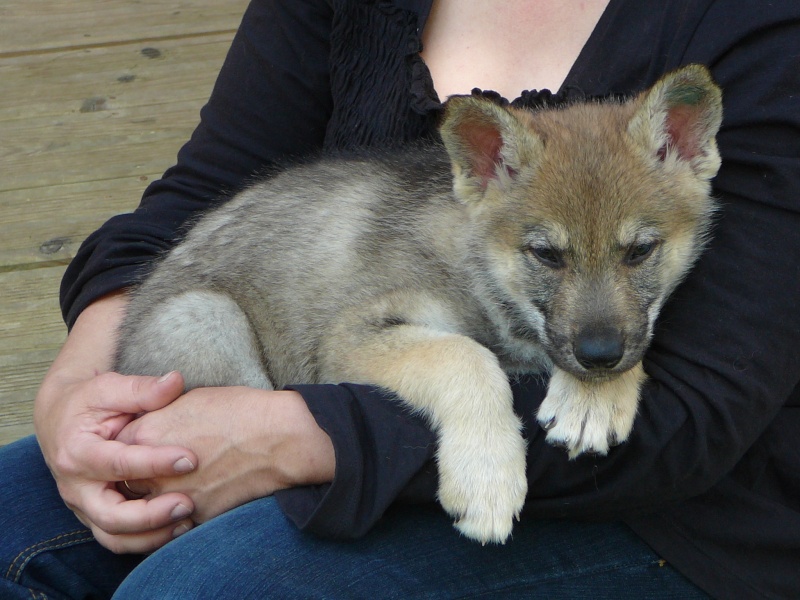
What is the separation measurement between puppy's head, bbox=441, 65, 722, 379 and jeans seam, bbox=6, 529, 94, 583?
128 centimetres

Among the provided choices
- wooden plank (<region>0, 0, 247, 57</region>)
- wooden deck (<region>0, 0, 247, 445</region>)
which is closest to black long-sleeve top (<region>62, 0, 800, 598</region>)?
wooden deck (<region>0, 0, 247, 445</region>)

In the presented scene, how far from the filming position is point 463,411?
2055 millimetres

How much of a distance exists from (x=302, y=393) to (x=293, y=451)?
0.44 ft

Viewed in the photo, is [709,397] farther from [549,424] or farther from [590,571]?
[590,571]

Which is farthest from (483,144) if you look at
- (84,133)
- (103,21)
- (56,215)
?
(103,21)

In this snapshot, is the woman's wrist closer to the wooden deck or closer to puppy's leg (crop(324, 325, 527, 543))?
puppy's leg (crop(324, 325, 527, 543))

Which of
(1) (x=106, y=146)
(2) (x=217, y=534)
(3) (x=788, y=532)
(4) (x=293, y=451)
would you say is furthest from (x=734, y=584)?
(1) (x=106, y=146)

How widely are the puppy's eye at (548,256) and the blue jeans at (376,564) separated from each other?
62 centimetres

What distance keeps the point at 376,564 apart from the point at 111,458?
0.69m

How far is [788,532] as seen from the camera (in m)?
2.06

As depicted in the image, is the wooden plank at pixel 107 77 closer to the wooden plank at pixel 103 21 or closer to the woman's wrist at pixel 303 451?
the wooden plank at pixel 103 21

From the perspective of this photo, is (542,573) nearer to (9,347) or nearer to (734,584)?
(734,584)

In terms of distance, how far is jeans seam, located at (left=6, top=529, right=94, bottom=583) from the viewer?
7.47 ft

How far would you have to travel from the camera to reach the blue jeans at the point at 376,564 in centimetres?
194
